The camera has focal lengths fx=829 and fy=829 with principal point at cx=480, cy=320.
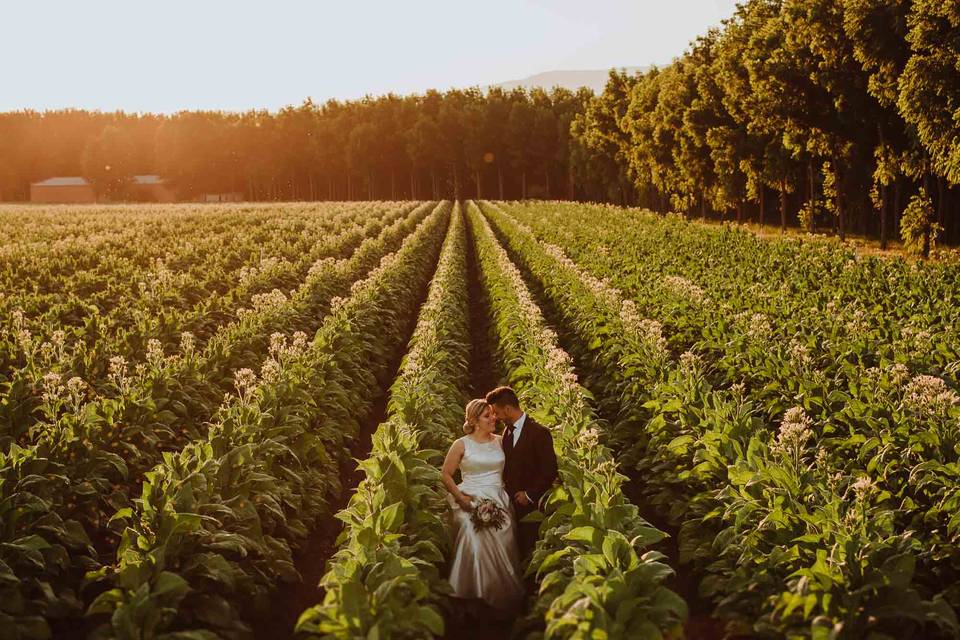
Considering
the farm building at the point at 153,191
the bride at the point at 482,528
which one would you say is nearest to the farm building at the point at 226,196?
the farm building at the point at 153,191

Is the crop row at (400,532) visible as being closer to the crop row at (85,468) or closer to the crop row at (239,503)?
the crop row at (239,503)

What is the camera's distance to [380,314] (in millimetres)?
20172

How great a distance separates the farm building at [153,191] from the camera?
142 metres

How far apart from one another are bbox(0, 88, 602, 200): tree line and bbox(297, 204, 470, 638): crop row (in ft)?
359

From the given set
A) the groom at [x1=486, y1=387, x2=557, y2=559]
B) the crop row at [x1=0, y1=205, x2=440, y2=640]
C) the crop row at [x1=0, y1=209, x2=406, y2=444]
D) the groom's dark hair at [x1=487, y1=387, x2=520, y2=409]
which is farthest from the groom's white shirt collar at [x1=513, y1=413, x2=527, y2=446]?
the crop row at [x1=0, y1=209, x2=406, y2=444]

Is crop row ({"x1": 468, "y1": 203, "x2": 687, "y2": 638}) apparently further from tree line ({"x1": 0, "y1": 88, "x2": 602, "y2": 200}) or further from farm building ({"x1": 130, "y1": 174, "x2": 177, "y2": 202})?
farm building ({"x1": 130, "y1": 174, "x2": 177, "y2": 202})

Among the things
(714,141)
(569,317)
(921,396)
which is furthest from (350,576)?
(714,141)

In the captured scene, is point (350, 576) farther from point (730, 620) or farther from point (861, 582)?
point (861, 582)

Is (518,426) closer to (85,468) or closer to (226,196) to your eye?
(85,468)

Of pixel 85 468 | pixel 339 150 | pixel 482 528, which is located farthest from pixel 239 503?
pixel 339 150

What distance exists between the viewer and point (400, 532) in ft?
23.3

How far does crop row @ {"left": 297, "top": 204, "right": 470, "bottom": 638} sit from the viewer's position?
17.6 ft

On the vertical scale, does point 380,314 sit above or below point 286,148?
below

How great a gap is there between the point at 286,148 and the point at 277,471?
449 ft
